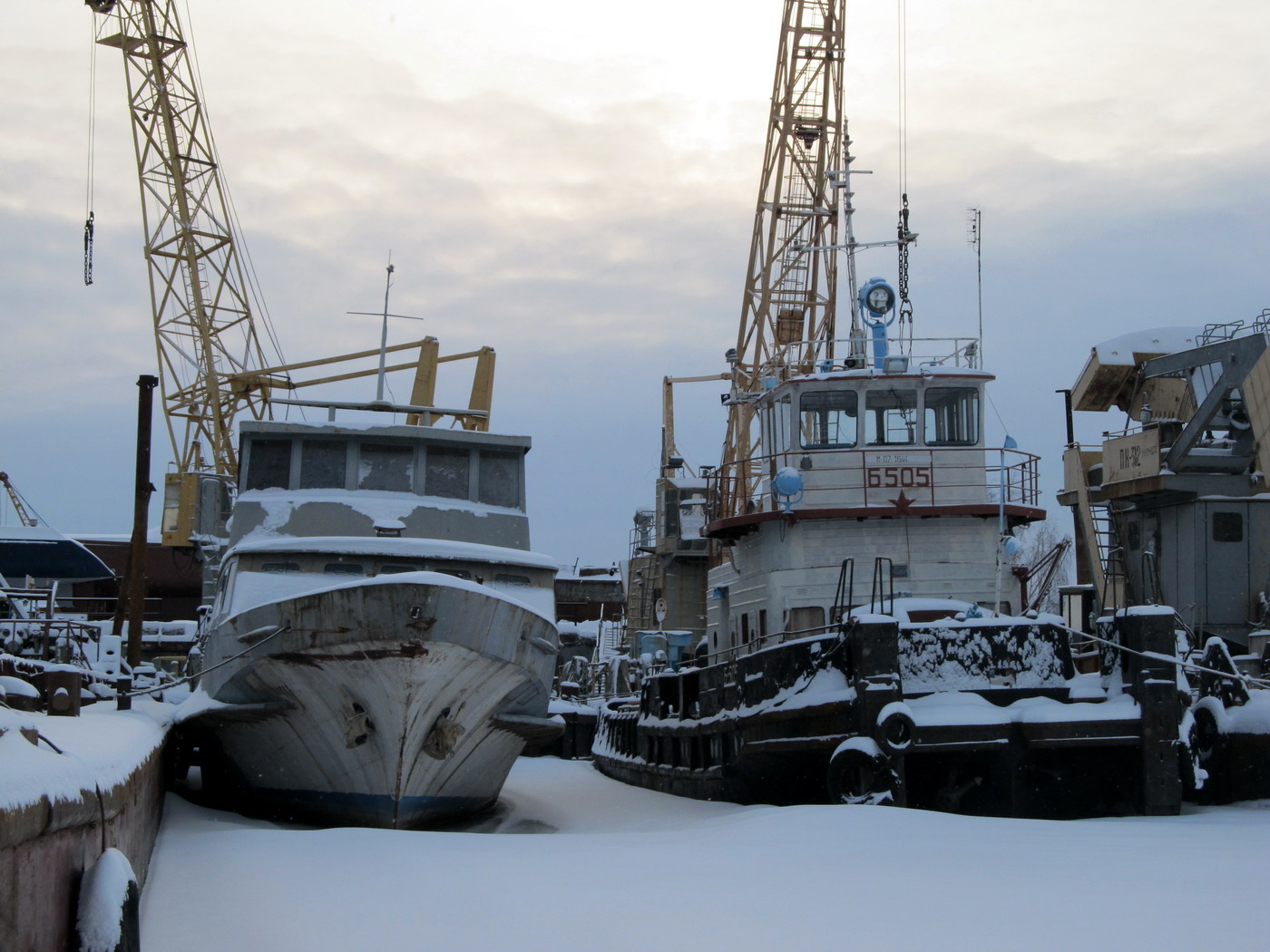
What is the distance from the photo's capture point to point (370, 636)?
36.8 feet

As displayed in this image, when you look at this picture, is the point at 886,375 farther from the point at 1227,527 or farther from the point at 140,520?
the point at 140,520

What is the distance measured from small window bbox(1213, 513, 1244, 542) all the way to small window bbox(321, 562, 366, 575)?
14423mm

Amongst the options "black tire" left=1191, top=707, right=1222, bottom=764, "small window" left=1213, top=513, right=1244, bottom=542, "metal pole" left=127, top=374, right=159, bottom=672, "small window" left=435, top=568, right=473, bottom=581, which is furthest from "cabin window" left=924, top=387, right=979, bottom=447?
"metal pole" left=127, top=374, right=159, bottom=672

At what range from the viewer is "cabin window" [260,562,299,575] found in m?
12.8

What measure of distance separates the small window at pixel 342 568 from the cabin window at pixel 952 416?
7.40 meters

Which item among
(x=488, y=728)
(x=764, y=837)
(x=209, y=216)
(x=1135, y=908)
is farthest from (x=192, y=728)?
(x=209, y=216)

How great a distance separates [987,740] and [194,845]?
22.2 ft

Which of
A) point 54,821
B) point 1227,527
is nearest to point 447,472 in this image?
point 54,821

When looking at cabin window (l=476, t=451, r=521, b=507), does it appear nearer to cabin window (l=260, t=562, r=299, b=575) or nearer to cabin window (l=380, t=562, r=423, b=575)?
cabin window (l=380, t=562, r=423, b=575)

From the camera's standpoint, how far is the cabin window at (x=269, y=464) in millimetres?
14672

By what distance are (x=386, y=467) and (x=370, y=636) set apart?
405cm

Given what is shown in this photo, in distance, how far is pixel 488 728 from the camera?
12.8 meters

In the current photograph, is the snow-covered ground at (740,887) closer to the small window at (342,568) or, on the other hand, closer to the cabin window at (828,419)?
the small window at (342,568)

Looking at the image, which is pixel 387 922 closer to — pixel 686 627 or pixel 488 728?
pixel 488 728
